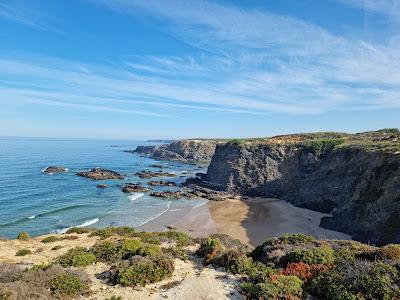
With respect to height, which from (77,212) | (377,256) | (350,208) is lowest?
(77,212)

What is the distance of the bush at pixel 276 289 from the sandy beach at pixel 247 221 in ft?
77.9

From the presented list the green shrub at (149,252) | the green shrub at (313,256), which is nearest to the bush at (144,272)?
the green shrub at (149,252)

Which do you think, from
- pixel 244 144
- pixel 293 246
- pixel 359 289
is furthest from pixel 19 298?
pixel 244 144

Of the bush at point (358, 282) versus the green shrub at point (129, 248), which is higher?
the bush at point (358, 282)

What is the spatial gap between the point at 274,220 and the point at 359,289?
120ft

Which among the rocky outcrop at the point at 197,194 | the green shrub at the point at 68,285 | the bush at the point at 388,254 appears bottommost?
the rocky outcrop at the point at 197,194

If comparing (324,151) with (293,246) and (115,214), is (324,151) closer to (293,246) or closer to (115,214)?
(115,214)

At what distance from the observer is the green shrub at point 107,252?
18.0 meters

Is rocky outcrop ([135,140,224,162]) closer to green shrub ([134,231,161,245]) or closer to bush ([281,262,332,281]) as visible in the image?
green shrub ([134,231,161,245])

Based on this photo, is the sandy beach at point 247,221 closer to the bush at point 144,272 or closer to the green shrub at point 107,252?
the green shrub at point 107,252

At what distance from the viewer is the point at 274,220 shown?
158ft

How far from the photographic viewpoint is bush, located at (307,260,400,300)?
39.1 feet

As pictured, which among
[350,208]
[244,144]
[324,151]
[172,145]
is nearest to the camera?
[350,208]

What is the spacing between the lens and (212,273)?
16219 millimetres
